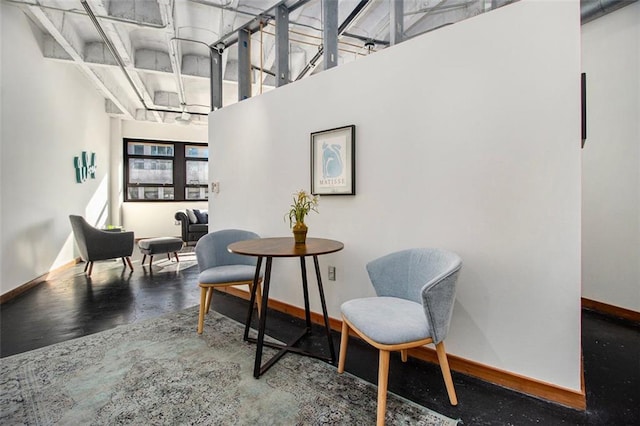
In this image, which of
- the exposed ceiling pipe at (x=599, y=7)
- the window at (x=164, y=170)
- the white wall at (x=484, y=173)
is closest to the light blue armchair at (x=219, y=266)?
the white wall at (x=484, y=173)

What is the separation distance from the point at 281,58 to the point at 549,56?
2.46 m

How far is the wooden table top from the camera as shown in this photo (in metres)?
1.91

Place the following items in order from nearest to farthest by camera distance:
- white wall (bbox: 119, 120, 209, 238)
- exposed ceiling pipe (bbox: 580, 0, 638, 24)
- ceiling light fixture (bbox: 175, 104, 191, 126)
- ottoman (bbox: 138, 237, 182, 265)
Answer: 1. exposed ceiling pipe (bbox: 580, 0, 638, 24)
2. ottoman (bbox: 138, 237, 182, 265)
3. ceiling light fixture (bbox: 175, 104, 191, 126)
4. white wall (bbox: 119, 120, 209, 238)

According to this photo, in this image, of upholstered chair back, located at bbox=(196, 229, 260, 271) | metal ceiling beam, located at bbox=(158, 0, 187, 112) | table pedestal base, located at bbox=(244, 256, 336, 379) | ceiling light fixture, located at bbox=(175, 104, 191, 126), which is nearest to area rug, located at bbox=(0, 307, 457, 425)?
table pedestal base, located at bbox=(244, 256, 336, 379)

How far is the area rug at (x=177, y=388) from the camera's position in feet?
5.00

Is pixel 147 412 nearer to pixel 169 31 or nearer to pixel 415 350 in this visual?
pixel 415 350

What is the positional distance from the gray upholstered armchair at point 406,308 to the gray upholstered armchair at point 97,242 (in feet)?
14.1

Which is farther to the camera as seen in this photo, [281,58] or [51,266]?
[51,266]

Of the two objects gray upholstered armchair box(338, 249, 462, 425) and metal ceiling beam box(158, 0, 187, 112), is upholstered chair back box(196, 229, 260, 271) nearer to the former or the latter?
gray upholstered armchair box(338, 249, 462, 425)

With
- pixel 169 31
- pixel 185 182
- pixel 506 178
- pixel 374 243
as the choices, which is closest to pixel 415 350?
pixel 374 243

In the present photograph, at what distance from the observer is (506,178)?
5.85 ft

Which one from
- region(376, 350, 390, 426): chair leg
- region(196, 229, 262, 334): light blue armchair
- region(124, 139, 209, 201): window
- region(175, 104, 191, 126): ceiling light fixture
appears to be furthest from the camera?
region(124, 139, 209, 201): window

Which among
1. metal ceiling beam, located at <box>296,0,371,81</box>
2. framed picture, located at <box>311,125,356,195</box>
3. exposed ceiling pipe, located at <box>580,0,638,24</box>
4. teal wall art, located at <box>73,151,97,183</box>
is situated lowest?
framed picture, located at <box>311,125,356,195</box>

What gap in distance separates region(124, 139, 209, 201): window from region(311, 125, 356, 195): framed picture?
6.05m
